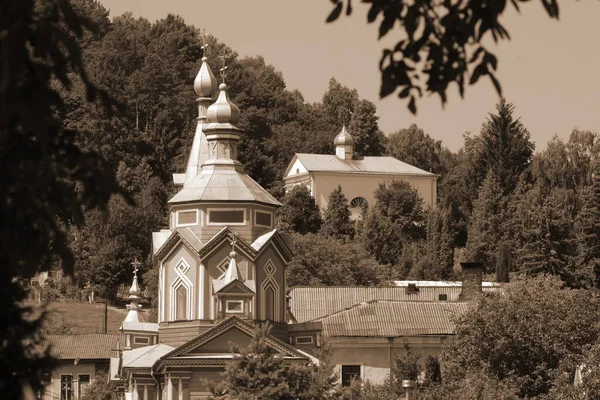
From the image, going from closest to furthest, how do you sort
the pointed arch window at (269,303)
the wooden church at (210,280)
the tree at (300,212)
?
1. the wooden church at (210,280)
2. the pointed arch window at (269,303)
3. the tree at (300,212)

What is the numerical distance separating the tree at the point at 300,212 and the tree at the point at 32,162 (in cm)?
9740

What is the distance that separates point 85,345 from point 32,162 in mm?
72194

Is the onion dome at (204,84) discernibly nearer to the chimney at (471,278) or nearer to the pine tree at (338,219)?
the chimney at (471,278)

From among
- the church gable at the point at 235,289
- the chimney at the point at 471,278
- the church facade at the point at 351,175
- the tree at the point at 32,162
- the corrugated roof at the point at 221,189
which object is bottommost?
the tree at the point at 32,162

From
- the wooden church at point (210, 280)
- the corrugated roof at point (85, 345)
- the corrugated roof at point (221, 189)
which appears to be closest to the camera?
the wooden church at point (210, 280)

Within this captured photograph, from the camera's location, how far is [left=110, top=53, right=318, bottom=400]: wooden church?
52.0m

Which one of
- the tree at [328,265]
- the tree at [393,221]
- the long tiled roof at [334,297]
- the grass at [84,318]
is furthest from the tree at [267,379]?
the tree at [393,221]

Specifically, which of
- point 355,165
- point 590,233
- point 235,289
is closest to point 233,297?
point 235,289

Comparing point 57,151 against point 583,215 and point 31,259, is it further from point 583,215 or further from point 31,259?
point 583,215

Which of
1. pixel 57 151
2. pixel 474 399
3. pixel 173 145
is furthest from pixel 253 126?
pixel 57 151

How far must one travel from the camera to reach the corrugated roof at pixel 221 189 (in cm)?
5559

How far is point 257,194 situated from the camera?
56250mm

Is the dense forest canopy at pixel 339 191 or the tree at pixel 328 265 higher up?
the dense forest canopy at pixel 339 191

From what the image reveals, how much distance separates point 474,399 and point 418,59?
120 feet
